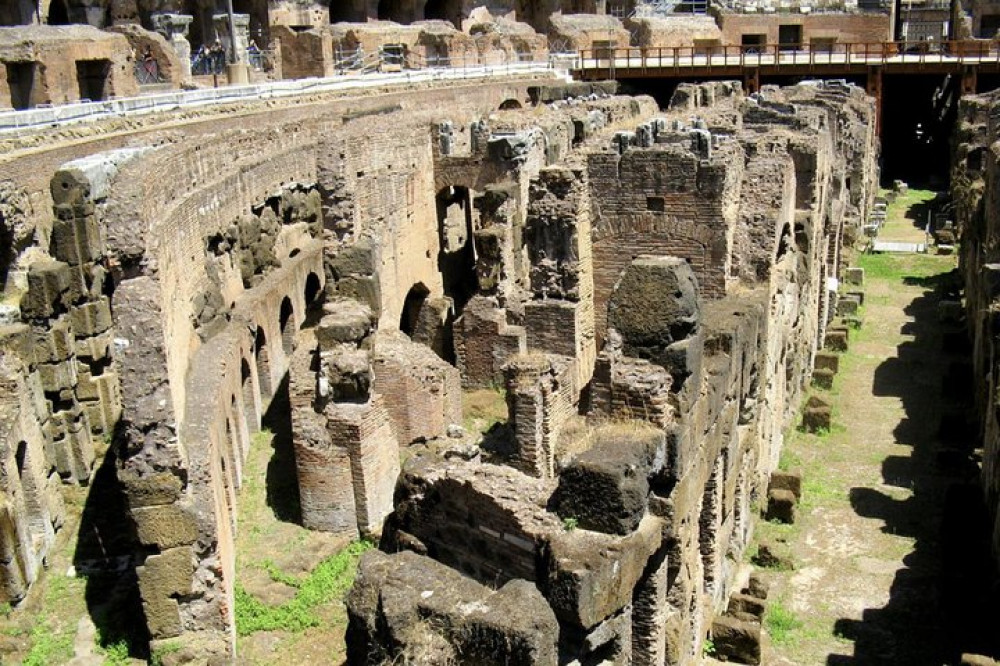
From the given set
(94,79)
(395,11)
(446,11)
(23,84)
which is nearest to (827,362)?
(23,84)

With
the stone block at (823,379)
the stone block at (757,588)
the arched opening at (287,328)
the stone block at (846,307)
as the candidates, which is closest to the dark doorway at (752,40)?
the stone block at (846,307)

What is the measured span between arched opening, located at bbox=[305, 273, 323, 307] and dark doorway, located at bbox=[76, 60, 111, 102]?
31.6ft

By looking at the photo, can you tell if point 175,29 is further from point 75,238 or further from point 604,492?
point 604,492

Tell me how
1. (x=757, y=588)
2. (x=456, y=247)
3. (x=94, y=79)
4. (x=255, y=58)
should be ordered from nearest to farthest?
(x=757, y=588) → (x=456, y=247) → (x=94, y=79) → (x=255, y=58)

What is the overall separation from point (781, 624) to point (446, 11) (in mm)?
40115

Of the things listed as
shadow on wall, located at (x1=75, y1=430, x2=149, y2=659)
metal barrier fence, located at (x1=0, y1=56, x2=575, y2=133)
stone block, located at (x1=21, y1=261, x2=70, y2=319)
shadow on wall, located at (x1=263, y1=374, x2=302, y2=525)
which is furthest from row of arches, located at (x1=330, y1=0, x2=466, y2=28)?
shadow on wall, located at (x1=75, y1=430, x2=149, y2=659)

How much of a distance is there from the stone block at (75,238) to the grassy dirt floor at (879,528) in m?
8.18

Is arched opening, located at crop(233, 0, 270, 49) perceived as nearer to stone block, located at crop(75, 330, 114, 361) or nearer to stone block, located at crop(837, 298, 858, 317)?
stone block, located at crop(837, 298, 858, 317)

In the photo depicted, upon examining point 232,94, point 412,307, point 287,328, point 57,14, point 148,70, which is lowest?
point 412,307

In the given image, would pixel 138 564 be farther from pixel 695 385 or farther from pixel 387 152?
pixel 387 152

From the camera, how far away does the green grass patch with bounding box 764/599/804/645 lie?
9.40 metres

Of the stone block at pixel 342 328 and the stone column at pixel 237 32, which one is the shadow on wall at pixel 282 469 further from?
the stone column at pixel 237 32

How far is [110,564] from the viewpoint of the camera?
1012cm

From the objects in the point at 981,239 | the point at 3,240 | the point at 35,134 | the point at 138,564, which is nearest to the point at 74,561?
the point at 138,564
